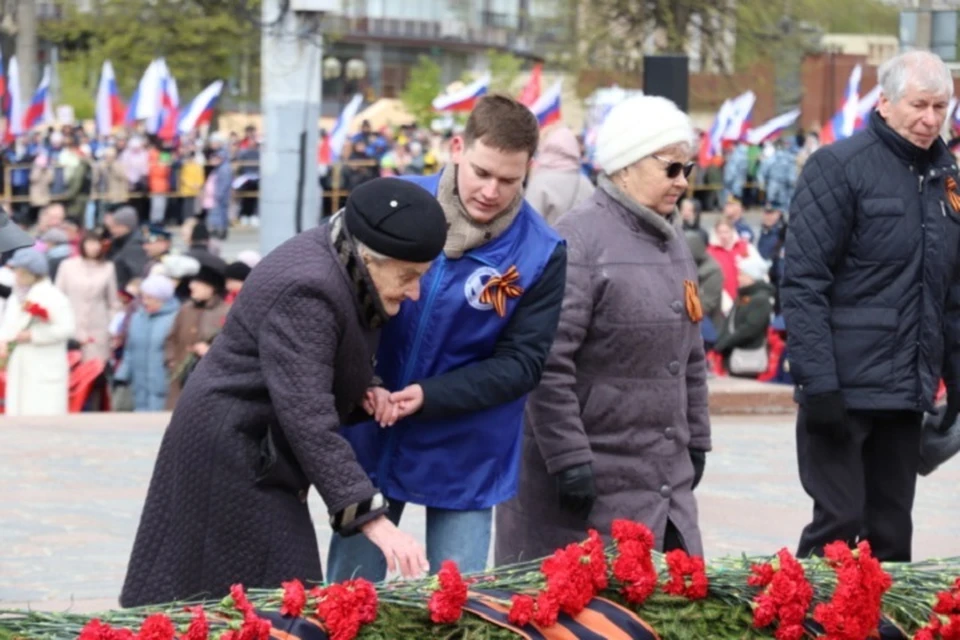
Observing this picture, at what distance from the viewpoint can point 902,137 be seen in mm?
5789

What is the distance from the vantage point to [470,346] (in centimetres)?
486

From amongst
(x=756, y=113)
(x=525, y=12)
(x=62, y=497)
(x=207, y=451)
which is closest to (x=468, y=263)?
(x=207, y=451)

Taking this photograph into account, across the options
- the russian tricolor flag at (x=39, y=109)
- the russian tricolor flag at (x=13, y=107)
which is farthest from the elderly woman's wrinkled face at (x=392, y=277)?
the russian tricolor flag at (x=39, y=109)

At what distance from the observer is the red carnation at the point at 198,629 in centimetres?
346

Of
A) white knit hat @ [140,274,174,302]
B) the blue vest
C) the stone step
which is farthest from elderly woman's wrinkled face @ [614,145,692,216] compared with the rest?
the stone step

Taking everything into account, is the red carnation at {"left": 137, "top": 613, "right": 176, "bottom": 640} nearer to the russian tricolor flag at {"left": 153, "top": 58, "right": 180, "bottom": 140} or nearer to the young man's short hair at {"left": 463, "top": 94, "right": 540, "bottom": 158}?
the young man's short hair at {"left": 463, "top": 94, "right": 540, "bottom": 158}

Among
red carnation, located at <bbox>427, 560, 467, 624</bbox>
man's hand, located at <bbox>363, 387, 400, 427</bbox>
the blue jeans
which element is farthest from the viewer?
the blue jeans

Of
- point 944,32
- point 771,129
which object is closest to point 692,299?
point 944,32

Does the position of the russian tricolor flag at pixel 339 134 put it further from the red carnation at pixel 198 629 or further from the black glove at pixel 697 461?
the red carnation at pixel 198 629

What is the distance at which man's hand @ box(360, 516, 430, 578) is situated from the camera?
4027mm

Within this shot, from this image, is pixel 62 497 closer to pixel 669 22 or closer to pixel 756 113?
pixel 669 22

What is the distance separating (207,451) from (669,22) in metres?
40.6

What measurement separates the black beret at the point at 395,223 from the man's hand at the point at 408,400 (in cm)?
51

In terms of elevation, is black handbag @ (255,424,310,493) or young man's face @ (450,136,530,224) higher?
young man's face @ (450,136,530,224)
